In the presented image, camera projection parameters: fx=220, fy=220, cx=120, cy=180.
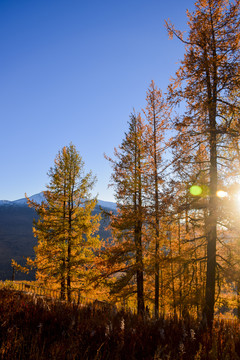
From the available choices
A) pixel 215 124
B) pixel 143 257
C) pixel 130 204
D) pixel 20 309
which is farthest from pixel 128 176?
pixel 20 309

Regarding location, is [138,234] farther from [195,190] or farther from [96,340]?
[96,340]

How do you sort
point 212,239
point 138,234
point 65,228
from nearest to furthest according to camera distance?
1. point 212,239
2. point 138,234
3. point 65,228

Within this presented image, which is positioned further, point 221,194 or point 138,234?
point 138,234

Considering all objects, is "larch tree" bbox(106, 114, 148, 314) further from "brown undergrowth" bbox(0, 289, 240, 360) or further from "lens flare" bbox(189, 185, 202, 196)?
"brown undergrowth" bbox(0, 289, 240, 360)

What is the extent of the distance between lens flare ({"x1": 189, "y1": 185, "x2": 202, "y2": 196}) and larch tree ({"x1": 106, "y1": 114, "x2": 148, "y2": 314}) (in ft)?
13.4

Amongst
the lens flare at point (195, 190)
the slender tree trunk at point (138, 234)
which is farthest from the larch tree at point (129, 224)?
the lens flare at point (195, 190)

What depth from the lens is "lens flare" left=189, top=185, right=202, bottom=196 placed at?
8922 millimetres

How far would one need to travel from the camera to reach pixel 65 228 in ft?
50.1

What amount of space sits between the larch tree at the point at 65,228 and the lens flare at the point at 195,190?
335 inches

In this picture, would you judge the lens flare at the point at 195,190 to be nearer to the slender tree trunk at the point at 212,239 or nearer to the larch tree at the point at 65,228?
the slender tree trunk at the point at 212,239

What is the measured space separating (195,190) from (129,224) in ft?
17.4

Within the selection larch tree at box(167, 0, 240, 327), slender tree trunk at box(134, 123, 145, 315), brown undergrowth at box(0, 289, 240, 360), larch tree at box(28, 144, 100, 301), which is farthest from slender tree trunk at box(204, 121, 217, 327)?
larch tree at box(28, 144, 100, 301)

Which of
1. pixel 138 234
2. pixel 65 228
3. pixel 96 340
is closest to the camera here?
pixel 96 340

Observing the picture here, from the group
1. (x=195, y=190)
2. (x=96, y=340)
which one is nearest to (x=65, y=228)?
(x=195, y=190)
